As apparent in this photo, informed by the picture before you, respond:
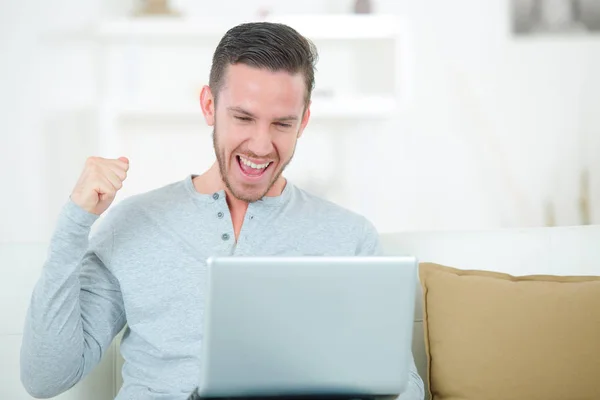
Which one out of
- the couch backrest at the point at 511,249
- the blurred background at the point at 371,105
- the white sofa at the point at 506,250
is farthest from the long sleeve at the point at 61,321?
the blurred background at the point at 371,105

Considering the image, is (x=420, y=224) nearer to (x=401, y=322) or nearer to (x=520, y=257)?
(x=520, y=257)

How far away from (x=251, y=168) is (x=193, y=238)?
0.18m

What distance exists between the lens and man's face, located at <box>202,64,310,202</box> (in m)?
1.52

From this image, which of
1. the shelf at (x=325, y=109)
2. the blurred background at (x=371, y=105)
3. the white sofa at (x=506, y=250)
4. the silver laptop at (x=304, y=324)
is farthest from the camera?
the blurred background at (x=371, y=105)

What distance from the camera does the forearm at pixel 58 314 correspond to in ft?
4.48

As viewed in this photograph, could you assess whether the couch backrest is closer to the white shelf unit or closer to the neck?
the neck

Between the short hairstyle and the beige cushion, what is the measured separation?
54 cm

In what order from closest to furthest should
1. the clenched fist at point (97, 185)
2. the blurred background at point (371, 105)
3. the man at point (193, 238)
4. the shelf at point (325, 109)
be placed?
the clenched fist at point (97, 185), the man at point (193, 238), the shelf at point (325, 109), the blurred background at point (371, 105)

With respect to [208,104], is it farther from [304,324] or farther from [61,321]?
[304,324]

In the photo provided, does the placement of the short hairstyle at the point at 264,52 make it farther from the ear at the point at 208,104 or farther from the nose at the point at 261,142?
the nose at the point at 261,142

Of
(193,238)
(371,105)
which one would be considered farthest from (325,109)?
(193,238)

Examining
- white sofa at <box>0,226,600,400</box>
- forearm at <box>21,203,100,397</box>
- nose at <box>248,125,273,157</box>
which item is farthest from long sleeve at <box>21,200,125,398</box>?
nose at <box>248,125,273,157</box>

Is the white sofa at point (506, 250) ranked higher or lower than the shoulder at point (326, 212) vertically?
lower

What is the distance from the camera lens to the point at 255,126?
5.03 feet
